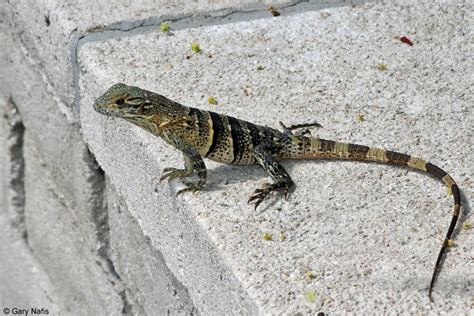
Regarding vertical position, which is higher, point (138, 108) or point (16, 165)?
point (16, 165)

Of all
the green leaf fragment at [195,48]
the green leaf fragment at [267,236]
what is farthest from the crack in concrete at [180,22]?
the green leaf fragment at [267,236]

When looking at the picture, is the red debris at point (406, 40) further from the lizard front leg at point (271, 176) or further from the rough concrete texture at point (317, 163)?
the lizard front leg at point (271, 176)

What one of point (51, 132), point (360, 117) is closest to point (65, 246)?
point (51, 132)

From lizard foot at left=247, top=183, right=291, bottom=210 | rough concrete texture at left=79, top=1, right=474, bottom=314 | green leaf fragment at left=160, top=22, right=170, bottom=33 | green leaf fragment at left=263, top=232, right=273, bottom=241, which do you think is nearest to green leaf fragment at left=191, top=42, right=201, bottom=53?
rough concrete texture at left=79, top=1, right=474, bottom=314

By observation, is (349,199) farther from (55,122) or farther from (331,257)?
(55,122)

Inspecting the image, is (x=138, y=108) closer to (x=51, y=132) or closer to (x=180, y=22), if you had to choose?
(x=180, y=22)

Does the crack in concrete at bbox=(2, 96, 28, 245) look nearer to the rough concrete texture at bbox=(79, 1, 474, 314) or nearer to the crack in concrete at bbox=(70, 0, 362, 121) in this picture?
the crack in concrete at bbox=(70, 0, 362, 121)

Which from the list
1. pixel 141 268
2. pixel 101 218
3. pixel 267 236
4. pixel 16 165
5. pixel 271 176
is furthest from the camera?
pixel 16 165
